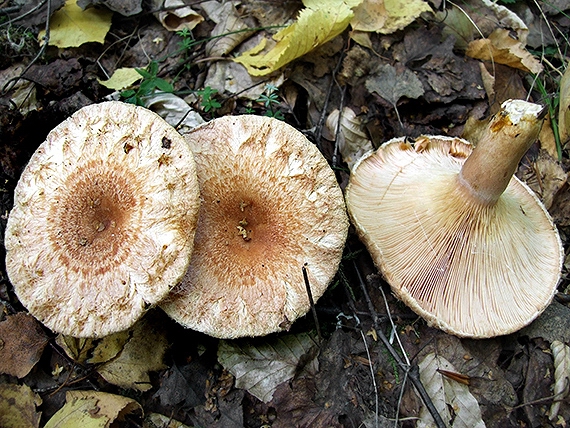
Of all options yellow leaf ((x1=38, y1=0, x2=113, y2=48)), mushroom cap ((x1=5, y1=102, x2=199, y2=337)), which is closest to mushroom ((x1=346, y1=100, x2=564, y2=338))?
mushroom cap ((x1=5, y1=102, x2=199, y2=337))

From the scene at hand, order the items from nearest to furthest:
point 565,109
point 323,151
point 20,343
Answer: point 20,343
point 565,109
point 323,151

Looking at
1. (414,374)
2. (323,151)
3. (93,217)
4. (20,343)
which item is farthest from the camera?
(323,151)

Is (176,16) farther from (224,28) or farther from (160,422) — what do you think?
(160,422)

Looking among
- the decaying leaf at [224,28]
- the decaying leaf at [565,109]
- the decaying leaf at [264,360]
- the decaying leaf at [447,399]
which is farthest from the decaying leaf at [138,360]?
the decaying leaf at [565,109]

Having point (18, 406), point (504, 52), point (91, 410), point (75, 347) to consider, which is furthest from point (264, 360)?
point (504, 52)

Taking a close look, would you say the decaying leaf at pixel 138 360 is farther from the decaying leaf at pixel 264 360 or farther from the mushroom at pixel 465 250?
the mushroom at pixel 465 250

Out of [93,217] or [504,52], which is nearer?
[93,217]

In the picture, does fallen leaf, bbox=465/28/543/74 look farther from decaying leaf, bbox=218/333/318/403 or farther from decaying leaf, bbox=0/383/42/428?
decaying leaf, bbox=0/383/42/428
